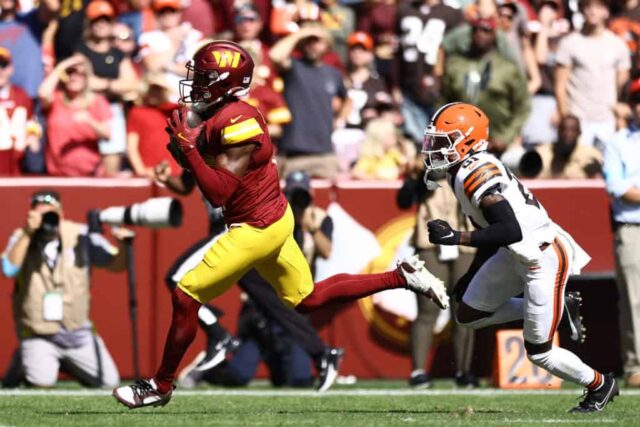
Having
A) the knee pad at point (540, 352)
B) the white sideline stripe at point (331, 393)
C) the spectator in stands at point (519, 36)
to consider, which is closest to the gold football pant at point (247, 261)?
the knee pad at point (540, 352)

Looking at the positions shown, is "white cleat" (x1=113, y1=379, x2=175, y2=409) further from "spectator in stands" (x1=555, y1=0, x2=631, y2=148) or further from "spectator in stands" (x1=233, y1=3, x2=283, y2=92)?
"spectator in stands" (x1=555, y1=0, x2=631, y2=148)

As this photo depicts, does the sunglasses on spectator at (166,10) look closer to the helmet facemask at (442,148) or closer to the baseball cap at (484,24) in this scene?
the baseball cap at (484,24)

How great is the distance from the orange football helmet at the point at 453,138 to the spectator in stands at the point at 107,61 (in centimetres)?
504

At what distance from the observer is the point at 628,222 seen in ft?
35.6

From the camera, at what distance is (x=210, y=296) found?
773 cm

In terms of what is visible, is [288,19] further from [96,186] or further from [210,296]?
[210,296]

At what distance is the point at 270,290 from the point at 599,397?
340cm

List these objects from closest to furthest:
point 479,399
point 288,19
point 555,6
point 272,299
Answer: point 479,399 < point 272,299 < point 288,19 < point 555,6

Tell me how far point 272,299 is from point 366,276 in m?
2.62

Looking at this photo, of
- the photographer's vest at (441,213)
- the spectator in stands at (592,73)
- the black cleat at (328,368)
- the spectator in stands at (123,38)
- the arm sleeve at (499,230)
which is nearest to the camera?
the arm sleeve at (499,230)

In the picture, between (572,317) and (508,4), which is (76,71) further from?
(572,317)

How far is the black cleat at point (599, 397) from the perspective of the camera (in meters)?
7.92

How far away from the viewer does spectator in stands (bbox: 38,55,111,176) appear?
1205cm

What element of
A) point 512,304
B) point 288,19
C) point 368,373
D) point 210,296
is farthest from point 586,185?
point 210,296
